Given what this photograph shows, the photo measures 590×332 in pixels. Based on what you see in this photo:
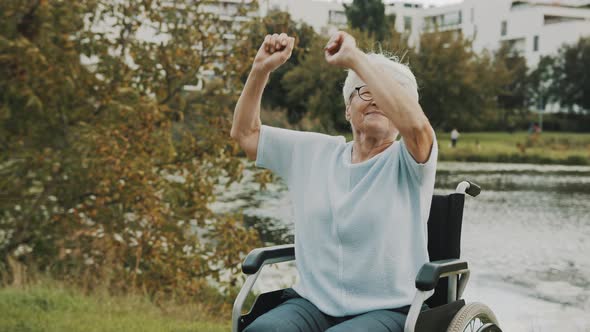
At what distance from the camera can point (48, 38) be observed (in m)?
4.80

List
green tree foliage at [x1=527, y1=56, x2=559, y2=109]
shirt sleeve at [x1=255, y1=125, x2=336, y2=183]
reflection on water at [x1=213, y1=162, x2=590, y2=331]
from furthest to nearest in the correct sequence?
green tree foliage at [x1=527, y1=56, x2=559, y2=109]
reflection on water at [x1=213, y1=162, x2=590, y2=331]
shirt sleeve at [x1=255, y1=125, x2=336, y2=183]

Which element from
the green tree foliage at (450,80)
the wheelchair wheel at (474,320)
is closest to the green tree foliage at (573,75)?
the green tree foliage at (450,80)

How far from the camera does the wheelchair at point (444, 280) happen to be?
7.20 feet

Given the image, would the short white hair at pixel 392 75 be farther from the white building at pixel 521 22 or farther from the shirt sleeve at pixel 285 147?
the white building at pixel 521 22

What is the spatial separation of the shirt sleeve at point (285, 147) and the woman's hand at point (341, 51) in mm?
341

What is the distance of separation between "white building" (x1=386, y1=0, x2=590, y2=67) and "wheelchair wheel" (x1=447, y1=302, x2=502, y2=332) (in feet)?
140

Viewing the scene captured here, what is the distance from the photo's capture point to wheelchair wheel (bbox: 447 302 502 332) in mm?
2162

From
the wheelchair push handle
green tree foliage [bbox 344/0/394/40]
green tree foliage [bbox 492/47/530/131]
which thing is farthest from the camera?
green tree foliage [bbox 492/47/530/131]

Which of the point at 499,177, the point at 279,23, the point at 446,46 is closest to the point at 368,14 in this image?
the point at 446,46

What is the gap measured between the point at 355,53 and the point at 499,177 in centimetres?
1591

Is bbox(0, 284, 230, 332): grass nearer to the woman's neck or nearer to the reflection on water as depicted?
the reflection on water

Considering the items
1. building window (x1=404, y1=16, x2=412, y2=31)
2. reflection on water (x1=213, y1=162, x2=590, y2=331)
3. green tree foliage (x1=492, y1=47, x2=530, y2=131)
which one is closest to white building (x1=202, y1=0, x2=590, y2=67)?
building window (x1=404, y1=16, x2=412, y2=31)

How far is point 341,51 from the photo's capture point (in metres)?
1.97

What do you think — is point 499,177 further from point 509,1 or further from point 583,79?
point 509,1
